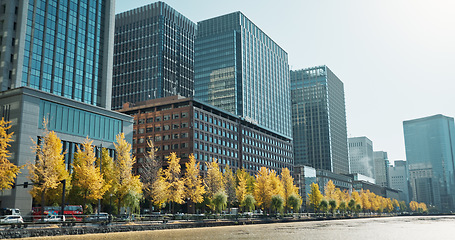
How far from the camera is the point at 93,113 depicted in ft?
299

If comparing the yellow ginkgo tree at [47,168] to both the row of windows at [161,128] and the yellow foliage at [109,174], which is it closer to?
the yellow foliage at [109,174]

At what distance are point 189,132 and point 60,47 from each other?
1698 inches

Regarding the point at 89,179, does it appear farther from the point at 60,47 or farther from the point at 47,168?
the point at 60,47

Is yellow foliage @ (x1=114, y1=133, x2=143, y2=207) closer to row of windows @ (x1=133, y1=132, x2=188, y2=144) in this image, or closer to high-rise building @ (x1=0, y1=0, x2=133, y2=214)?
high-rise building @ (x1=0, y1=0, x2=133, y2=214)

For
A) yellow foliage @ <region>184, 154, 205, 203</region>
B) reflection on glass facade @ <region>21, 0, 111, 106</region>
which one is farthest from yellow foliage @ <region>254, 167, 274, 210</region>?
reflection on glass facade @ <region>21, 0, 111, 106</region>

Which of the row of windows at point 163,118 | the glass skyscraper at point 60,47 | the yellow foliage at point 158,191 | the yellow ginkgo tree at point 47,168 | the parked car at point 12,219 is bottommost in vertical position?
the parked car at point 12,219

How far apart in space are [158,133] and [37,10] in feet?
164

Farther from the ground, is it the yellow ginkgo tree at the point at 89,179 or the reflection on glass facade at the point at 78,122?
the reflection on glass facade at the point at 78,122

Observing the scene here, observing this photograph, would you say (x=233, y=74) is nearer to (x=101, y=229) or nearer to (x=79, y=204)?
(x=79, y=204)

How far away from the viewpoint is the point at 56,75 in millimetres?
99938

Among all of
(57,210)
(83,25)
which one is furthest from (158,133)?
(57,210)

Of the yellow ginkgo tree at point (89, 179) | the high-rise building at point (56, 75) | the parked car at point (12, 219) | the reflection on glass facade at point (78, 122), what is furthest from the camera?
the reflection on glass facade at point (78, 122)

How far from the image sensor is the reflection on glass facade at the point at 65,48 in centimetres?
9612

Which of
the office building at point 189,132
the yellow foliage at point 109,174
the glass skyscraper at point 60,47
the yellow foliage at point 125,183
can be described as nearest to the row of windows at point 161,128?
the office building at point 189,132
